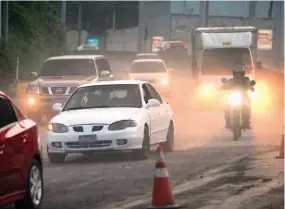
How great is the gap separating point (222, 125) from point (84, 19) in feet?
372

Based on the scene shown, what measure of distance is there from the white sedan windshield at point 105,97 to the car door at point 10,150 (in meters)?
7.43

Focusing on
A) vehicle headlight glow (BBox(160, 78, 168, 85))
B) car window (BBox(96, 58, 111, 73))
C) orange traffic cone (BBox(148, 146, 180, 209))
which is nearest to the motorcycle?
car window (BBox(96, 58, 111, 73))

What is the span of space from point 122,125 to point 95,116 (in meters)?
0.52

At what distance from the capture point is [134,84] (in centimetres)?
1973

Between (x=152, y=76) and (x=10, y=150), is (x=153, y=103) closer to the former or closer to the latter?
(x=10, y=150)

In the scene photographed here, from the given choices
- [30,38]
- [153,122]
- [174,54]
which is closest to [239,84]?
[153,122]

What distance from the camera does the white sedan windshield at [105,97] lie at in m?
19.1

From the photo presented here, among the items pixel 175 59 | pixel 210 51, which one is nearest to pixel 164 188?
pixel 210 51

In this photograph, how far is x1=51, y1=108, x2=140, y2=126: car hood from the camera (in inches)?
703

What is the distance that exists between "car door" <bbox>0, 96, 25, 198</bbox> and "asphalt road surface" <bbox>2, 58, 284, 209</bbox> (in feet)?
3.81

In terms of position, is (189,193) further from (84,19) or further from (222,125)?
(84,19)

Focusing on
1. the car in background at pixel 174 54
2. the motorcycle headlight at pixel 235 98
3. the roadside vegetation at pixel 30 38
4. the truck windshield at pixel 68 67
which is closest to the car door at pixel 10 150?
the motorcycle headlight at pixel 235 98

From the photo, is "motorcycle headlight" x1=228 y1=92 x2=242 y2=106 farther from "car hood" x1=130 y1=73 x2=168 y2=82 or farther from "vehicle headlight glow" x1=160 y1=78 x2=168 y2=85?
"car hood" x1=130 y1=73 x2=168 y2=82

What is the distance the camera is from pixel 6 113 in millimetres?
11523
